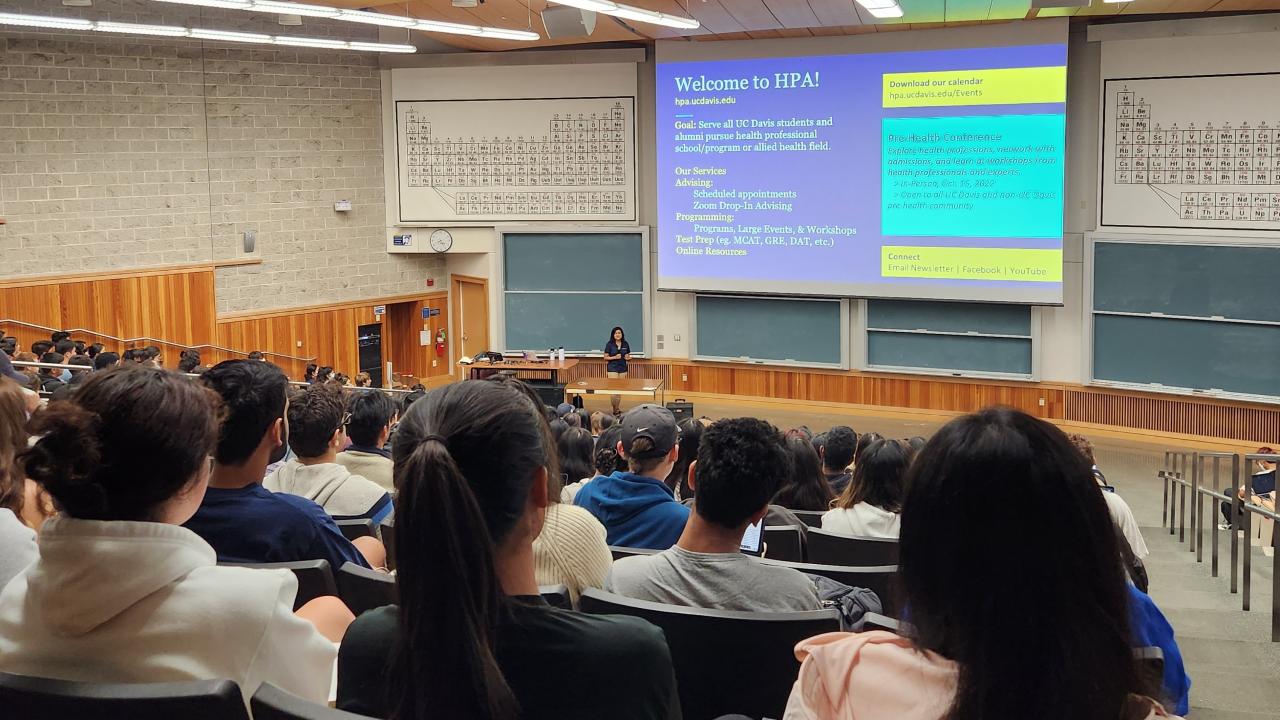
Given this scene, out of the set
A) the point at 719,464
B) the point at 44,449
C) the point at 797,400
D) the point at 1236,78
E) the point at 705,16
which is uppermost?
the point at 705,16

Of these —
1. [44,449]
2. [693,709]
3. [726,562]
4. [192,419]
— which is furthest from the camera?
[726,562]

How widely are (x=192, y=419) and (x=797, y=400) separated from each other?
12.9 meters

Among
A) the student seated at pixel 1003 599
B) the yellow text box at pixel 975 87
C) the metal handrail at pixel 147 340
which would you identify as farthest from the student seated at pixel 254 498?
the yellow text box at pixel 975 87

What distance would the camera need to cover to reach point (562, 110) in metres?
15.1

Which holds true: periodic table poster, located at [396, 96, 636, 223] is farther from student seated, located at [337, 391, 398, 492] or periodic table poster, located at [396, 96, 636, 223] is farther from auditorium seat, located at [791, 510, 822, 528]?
auditorium seat, located at [791, 510, 822, 528]

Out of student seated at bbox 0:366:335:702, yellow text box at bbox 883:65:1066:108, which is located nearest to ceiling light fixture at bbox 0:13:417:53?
yellow text box at bbox 883:65:1066:108

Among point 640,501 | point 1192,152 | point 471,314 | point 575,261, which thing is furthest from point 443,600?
point 471,314

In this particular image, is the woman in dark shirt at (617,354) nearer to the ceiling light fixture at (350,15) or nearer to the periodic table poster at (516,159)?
the periodic table poster at (516,159)

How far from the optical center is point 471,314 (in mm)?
16578

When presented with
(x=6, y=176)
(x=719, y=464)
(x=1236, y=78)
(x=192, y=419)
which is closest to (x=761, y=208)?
(x=1236, y=78)

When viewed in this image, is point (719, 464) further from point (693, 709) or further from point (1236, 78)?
point (1236, 78)

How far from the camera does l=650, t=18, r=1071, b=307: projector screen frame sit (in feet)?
40.9

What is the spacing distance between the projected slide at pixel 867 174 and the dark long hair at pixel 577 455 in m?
8.16

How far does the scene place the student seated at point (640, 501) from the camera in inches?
156
